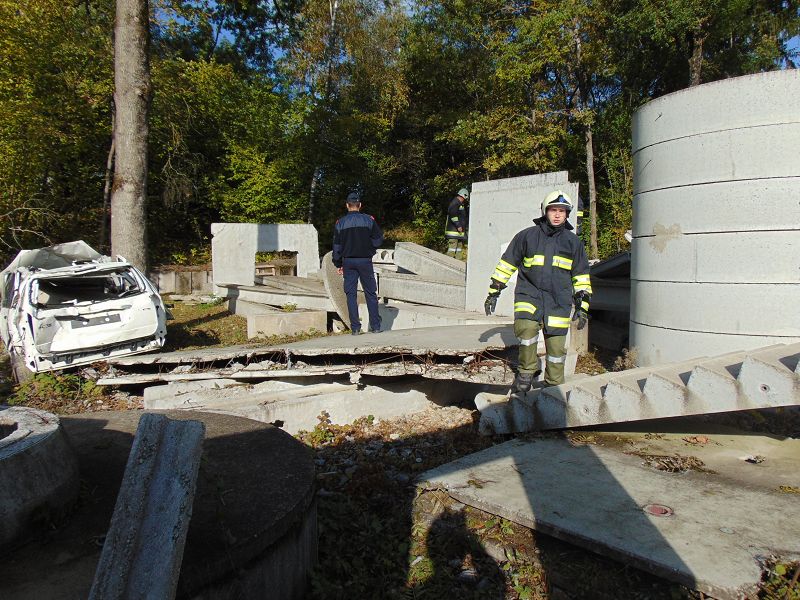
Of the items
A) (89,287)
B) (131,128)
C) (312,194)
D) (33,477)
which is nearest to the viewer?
(33,477)

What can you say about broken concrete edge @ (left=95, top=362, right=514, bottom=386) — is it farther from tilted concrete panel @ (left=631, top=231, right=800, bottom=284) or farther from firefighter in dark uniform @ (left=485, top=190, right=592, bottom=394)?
tilted concrete panel @ (left=631, top=231, right=800, bottom=284)

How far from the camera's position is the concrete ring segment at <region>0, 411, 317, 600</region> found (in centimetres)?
200

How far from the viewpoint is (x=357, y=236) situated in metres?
6.30

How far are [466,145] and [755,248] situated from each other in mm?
12674

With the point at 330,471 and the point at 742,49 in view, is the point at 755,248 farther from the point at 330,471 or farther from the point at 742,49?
the point at 742,49

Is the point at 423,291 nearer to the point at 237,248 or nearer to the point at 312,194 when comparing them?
the point at 237,248

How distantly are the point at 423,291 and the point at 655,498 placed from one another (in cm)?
579

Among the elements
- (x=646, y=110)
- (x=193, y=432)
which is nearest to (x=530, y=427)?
(x=193, y=432)

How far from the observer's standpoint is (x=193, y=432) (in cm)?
210

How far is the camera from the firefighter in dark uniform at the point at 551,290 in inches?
176

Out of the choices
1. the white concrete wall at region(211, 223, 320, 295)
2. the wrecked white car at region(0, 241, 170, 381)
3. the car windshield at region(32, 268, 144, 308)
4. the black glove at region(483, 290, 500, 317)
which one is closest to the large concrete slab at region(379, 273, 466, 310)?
the black glove at region(483, 290, 500, 317)

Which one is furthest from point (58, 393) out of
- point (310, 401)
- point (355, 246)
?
point (355, 246)

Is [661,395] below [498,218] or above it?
below

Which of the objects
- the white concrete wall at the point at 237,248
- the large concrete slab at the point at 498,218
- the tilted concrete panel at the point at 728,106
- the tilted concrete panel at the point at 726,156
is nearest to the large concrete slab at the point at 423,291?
the large concrete slab at the point at 498,218
